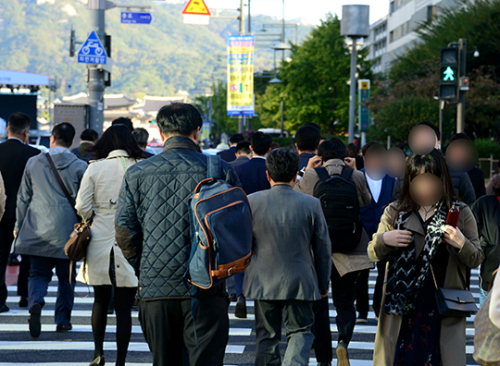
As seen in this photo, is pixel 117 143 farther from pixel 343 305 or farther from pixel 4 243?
pixel 4 243

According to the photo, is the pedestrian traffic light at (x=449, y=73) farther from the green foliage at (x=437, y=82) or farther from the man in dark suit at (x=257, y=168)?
the green foliage at (x=437, y=82)

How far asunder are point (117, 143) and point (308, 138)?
217cm

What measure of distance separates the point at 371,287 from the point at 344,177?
475cm

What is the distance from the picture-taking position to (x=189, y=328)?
3703 millimetres

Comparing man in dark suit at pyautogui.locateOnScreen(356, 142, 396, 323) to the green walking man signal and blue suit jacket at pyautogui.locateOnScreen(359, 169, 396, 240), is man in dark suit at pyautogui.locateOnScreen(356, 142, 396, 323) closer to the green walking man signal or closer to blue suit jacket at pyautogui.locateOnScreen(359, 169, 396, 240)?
blue suit jacket at pyautogui.locateOnScreen(359, 169, 396, 240)

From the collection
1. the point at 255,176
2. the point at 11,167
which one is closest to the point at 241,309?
the point at 255,176

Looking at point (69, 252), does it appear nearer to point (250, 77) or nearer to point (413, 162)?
point (413, 162)

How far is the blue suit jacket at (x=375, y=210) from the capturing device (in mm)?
6949

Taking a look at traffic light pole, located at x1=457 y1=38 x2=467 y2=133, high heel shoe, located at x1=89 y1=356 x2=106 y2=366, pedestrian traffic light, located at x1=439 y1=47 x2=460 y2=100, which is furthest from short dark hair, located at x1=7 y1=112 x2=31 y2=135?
traffic light pole, located at x1=457 y1=38 x2=467 y2=133

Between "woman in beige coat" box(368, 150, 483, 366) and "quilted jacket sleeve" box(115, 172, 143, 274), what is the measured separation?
140 cm

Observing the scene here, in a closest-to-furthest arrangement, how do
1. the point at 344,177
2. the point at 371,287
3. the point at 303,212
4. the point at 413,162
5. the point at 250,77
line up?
the point at 413,162
the point at 303,212
the point at 344,177
the point at 371,287
the point at 250,77

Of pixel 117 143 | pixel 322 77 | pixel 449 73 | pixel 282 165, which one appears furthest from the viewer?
pixel 322 77

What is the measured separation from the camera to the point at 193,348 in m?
3.69

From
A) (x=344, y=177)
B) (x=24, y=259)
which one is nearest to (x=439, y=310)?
(x=344, y=177)
